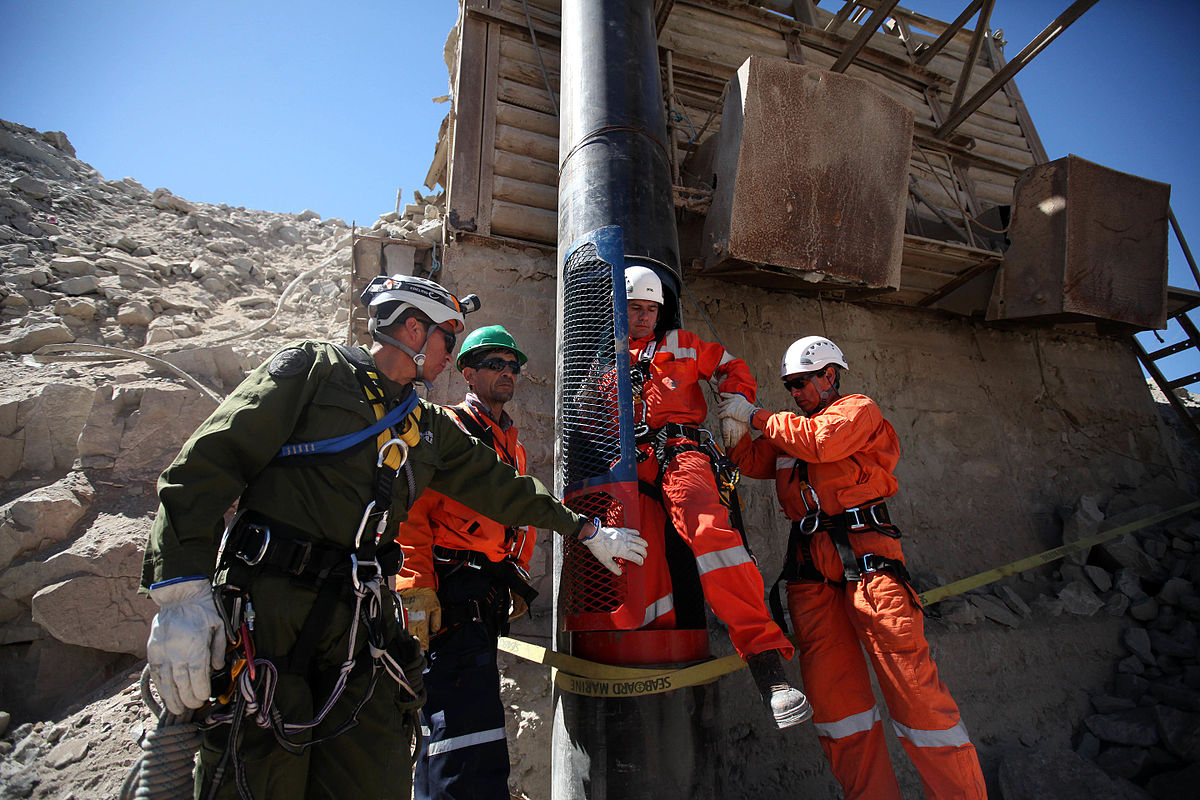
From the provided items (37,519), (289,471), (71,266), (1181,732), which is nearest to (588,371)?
(289,471)

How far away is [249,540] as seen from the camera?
1933mm

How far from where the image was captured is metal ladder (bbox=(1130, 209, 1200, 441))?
264 inches

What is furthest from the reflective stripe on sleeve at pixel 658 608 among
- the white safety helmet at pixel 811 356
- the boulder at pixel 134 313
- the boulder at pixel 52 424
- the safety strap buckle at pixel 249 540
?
the boulder at pixel 134 313

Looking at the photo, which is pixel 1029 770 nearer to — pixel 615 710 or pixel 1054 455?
pixel 615 710

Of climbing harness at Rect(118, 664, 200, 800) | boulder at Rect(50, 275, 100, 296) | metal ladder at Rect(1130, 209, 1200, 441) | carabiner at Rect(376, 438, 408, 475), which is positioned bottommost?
climbing harness at Rect(118, 664, 200, 800)

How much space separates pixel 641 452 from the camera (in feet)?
10.2

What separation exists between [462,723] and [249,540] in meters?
1.13

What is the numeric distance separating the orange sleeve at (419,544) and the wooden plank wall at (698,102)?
104 inches

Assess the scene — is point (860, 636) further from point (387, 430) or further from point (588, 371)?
point (387, 430)

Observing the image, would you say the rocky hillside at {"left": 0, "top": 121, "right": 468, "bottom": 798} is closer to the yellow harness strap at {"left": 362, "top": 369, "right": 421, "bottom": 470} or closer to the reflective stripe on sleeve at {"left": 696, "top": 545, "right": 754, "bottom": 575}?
the yellow harness strap at {"left": 362, "top": 369, "right": 421, "bottom": 470}

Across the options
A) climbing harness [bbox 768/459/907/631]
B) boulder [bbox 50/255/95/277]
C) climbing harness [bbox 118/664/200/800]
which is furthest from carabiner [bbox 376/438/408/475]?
boulder [bbox 50/255/95/277]

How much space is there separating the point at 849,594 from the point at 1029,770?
188cm

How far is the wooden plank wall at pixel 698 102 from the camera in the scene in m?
4.98

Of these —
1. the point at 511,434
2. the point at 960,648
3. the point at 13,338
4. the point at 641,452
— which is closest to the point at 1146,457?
the point at 960,648
